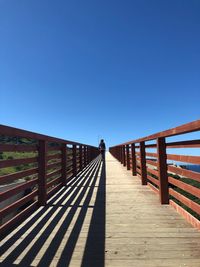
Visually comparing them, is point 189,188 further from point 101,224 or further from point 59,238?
point 59,238

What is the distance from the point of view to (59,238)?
8.14ft

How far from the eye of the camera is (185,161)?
9.61ft

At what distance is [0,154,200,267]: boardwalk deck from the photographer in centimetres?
201

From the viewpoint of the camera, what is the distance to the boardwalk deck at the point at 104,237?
2.01 meters

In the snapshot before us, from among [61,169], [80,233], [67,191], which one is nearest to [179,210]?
[80,233]

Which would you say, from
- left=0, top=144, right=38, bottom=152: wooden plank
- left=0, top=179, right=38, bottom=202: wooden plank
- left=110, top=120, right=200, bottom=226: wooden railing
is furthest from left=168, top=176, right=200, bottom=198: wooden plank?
left=0, top=144, right=38, bottom=152: wooden plank

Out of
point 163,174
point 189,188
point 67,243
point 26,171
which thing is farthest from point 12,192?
point 163,174

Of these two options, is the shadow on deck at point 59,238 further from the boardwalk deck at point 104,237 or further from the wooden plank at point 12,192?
the wooden plank at point 12,192

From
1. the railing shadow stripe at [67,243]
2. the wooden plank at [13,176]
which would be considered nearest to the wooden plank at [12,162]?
the wooden plank at [13,176]

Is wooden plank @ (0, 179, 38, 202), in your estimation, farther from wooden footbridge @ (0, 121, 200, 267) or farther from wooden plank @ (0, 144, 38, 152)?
wooden plank @ (0, 144, 38, 152)

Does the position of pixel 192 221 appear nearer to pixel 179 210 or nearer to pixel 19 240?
pixel 179 210

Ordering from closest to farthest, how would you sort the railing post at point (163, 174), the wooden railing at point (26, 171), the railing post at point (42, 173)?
the wooden railing at point (26, 171)
the railing post at point (163, 174)
the railing post at point (42, 173)

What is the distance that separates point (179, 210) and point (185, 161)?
84 centimetres

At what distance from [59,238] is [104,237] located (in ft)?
1.65
